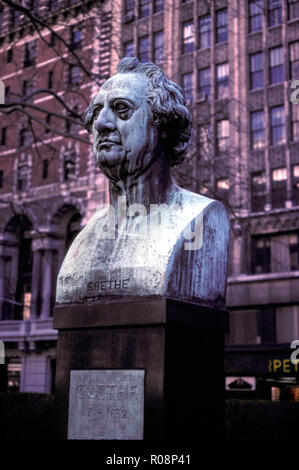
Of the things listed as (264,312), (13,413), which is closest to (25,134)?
(264,312)

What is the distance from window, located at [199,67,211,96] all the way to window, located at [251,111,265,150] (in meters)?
2.54

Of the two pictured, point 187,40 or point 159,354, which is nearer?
point 159,354

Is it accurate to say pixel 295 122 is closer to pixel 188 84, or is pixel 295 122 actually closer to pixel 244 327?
pixel 188 84

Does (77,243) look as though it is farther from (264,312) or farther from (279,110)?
(279,110)

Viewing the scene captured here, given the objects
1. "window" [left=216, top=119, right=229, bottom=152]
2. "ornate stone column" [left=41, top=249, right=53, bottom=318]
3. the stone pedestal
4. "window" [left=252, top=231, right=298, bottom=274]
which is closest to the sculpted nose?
the stone pedestal

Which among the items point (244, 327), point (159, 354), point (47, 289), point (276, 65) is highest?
point (276, 65)

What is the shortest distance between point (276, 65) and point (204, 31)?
156 inches

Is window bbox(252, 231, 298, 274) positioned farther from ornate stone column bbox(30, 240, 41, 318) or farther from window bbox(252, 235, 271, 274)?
ornate stone column bbox(30, 240, 41, 318)

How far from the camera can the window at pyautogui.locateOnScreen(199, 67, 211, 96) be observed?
92.4 ft

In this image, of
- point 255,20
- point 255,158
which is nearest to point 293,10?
point 255,20

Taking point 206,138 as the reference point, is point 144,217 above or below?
below

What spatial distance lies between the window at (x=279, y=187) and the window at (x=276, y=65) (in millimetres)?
3995

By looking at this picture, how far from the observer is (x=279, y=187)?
25.9 metres

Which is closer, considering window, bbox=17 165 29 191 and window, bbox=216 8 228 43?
window, bbox=216 8 228 43
